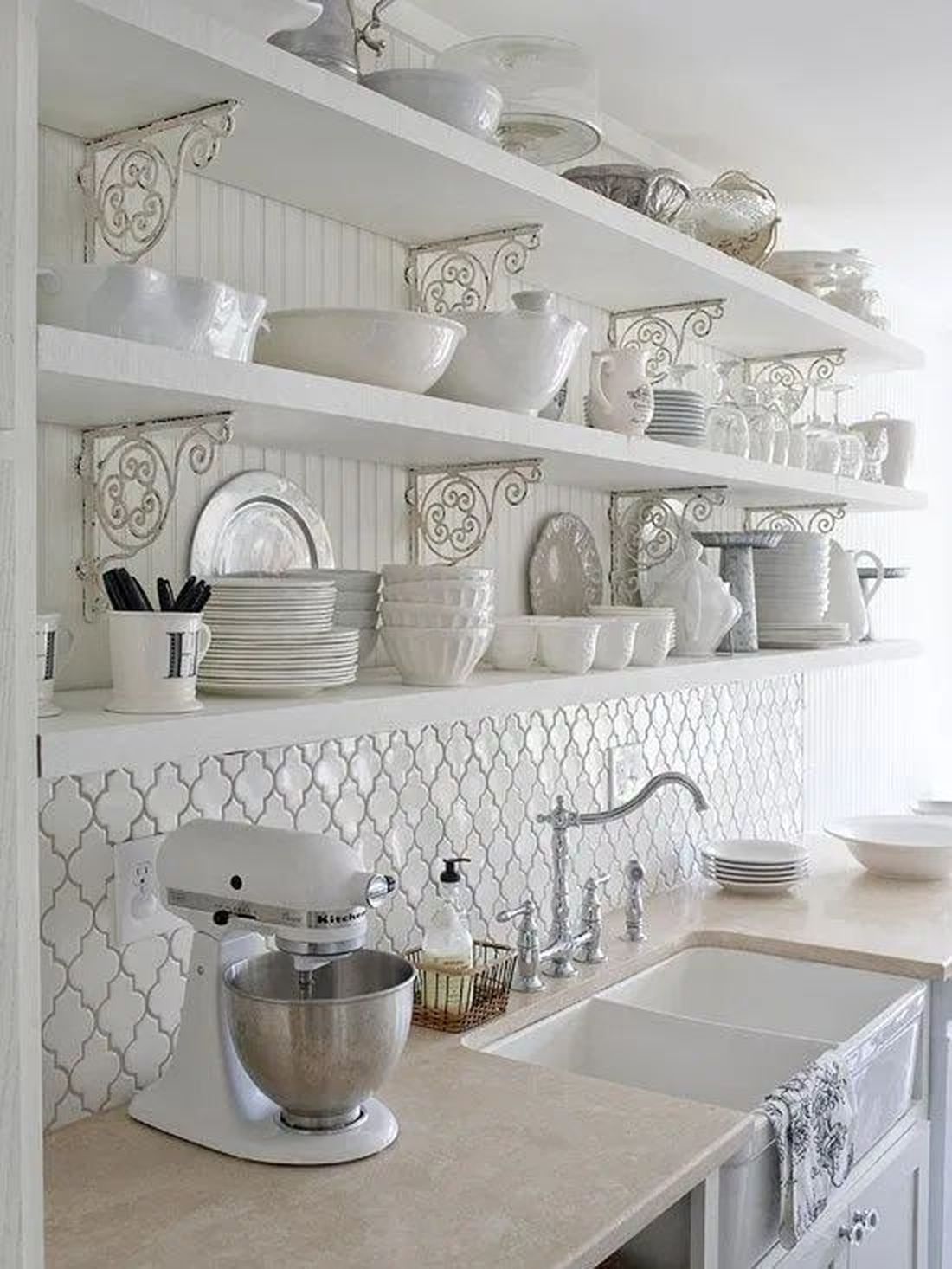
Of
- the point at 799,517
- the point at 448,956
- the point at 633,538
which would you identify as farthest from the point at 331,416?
the point at 799,517

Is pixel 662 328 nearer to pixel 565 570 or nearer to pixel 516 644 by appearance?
pixel 565 570

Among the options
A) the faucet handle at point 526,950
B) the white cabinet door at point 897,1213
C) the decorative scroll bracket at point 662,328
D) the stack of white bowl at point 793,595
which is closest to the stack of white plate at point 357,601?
the faucet handle at point 526,950

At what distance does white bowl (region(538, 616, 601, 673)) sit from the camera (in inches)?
79.8

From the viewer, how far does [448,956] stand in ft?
6.58

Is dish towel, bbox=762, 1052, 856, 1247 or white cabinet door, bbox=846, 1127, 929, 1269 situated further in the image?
white cabinet door, bbox=846, 1127, 929, 1269

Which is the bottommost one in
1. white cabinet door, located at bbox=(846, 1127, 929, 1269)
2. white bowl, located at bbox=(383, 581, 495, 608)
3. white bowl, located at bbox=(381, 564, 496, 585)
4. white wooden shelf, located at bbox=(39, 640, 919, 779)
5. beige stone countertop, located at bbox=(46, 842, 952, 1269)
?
white cabinet door, located at bbox=(846, 1127, 929, 1269)

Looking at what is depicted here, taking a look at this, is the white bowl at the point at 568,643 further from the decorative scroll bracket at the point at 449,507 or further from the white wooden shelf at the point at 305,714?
the decorative scroll bracket at the point at 449,507

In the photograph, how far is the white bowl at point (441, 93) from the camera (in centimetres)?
171

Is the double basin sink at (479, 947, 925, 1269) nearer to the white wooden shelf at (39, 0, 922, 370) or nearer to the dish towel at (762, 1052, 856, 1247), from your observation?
the dish towel at (762, 1052, 856, 1247)

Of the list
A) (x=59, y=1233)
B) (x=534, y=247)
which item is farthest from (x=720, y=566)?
(x=59, y=1233)

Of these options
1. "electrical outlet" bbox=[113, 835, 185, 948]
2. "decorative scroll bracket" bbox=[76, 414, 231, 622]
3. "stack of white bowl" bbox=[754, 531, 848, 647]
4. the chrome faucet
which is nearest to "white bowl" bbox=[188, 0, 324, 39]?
"decorative scroll bracket" bbox=[76, 414, 231, 622]

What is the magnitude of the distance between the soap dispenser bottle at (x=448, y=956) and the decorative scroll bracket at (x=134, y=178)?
999 millimetres

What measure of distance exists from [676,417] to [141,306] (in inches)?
49.5

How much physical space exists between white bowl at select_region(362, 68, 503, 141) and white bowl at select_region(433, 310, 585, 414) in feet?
0.80
